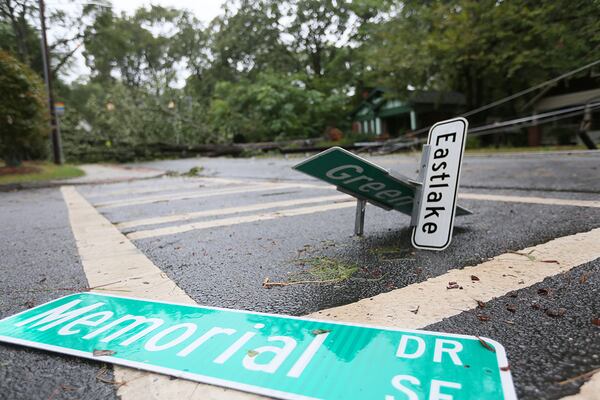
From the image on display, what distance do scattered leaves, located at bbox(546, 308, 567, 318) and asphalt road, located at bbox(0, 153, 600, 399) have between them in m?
0.01

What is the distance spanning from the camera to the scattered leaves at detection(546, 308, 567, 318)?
137 cm

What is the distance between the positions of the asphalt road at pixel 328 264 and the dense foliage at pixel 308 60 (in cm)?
446

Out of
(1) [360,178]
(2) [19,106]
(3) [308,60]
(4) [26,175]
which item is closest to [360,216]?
(1) [360,178]

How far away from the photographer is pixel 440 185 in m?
2.29

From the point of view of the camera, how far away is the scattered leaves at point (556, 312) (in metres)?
1.37

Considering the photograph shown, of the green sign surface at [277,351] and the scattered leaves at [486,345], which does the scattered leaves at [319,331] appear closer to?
the green sign surface at [277,351]

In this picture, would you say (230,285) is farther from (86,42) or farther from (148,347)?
(86,42)

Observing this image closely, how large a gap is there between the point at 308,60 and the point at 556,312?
120ft

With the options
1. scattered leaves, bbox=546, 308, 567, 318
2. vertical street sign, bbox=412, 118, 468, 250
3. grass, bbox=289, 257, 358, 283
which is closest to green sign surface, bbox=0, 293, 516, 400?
scattered leaves, bbox=546, 308, 567, 318

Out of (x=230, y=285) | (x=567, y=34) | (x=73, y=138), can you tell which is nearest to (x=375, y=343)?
(x=230, y=285)

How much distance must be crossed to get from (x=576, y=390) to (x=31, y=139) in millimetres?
12159

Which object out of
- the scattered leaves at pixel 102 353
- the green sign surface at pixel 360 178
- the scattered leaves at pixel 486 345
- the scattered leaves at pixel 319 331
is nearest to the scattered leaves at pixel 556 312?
the scattered leaves at pixel 486 345

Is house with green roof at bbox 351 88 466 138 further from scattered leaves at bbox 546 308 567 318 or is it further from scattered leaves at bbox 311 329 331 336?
scattered leaves at bbox 311 329 331 336

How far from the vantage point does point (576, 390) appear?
38.1 inches
